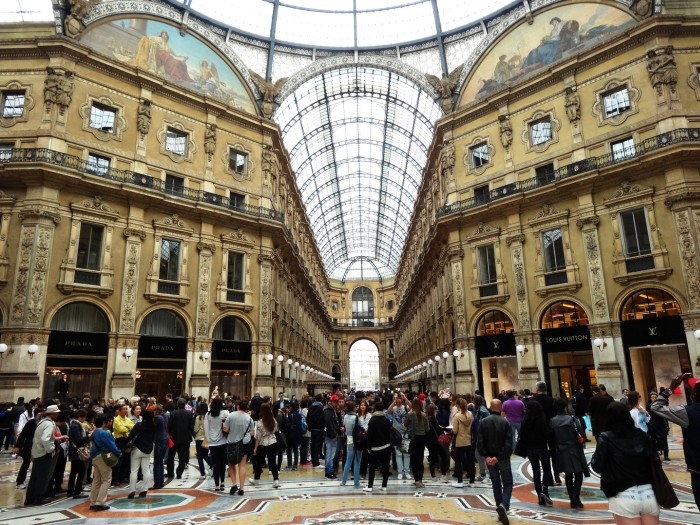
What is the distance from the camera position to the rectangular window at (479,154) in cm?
2764

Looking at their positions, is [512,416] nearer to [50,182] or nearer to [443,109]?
[50,182]

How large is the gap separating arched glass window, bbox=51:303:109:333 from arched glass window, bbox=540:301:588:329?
21.6 m

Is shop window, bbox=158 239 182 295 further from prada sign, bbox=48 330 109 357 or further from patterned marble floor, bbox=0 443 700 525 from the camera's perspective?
patterned marble floor, bbox=0 443 700 525

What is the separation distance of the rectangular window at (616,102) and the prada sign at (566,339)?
10.6 m

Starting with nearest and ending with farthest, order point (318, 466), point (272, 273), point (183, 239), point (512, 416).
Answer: point (512, 416)
point (318, 466)
point (183, 239)
point (272, 273)

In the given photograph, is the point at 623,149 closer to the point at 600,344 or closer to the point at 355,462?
the point at 600,344

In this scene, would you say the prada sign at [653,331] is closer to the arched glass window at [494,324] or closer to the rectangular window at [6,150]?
the arched glass window at [494,324]

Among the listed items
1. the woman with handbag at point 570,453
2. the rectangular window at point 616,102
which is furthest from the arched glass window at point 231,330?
the rectangular window at point 616,102

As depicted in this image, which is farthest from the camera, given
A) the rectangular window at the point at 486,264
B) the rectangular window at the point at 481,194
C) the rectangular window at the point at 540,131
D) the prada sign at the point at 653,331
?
the rectangular window at the point at 481,194

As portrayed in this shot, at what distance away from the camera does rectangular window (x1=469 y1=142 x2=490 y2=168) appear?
2764cm

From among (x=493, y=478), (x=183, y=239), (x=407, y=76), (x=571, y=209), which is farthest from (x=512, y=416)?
(x=407, y=76)

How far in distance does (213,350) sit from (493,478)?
2022 cm

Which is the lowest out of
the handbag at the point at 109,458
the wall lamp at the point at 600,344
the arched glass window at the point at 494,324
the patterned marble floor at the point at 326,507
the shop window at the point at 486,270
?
the patterned marble floor at the point at 326,507

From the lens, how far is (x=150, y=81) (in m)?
24.8
